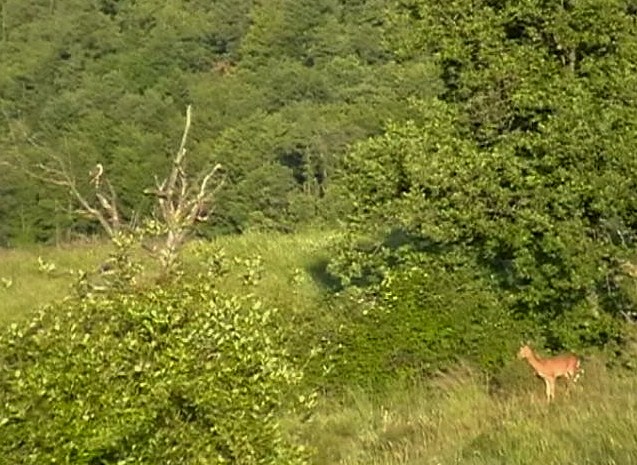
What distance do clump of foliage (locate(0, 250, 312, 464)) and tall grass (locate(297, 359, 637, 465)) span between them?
46.0 inches

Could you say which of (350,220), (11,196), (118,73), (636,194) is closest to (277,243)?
(350,220)

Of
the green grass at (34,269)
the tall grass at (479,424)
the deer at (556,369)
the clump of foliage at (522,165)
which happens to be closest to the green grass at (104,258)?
the green grass at (34,269)

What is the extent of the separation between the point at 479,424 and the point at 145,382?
2.87 m

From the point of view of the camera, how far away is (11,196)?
158 ft

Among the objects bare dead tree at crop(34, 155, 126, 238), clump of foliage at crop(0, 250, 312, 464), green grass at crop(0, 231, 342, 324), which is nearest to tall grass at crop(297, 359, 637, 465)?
clump of foliage at crop(0, 250, 312, 464)

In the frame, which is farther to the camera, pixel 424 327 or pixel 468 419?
pixel 424 327

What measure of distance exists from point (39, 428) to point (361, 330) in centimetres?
718

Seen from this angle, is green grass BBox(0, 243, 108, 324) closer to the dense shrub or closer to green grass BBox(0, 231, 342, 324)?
green grass BBox(0, 231, 342, 324)

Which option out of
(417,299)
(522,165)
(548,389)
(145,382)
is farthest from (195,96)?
(145,382)

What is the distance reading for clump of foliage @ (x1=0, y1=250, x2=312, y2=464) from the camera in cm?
713

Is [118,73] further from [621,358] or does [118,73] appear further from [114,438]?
[114,438]

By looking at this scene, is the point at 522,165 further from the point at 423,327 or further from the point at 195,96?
the point at 195,96

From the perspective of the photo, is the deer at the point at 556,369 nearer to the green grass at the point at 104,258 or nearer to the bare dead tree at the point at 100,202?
the bare dead tree at the point at 100,202

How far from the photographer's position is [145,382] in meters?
7.26
